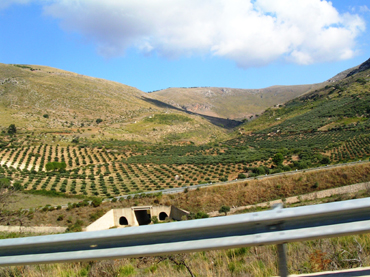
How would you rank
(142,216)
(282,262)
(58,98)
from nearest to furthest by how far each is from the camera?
1. (282,262)
2. (142,216)
3. (58,98)

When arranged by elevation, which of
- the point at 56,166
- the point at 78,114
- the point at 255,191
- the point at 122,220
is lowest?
the point at 122,220

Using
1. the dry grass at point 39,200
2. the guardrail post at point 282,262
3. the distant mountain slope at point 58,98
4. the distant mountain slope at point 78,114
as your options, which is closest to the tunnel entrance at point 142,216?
the dry grass at point 39,200

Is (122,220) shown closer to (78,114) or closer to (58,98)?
(78,114)

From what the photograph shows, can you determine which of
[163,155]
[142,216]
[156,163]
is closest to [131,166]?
[156,163]

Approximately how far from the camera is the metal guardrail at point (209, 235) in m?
2.81

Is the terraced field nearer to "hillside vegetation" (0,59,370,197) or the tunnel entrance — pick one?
"hillside vegetation" (0,59,370,197)

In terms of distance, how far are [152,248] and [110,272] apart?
1375mm

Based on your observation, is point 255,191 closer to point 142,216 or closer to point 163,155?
point 142,216

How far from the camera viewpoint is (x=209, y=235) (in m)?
3.02

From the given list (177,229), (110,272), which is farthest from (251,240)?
(110,272)

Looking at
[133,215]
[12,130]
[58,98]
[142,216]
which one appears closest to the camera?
[133,215]

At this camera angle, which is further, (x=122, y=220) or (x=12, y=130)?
(x=12, y=130)

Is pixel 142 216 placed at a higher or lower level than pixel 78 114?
lower

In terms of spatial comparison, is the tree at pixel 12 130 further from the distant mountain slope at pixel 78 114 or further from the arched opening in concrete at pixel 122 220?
the arched opening in concrete at pixel 122 220
